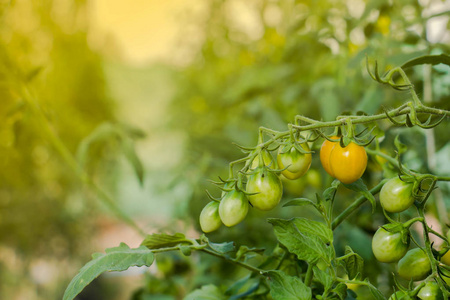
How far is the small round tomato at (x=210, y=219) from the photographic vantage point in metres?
0.28

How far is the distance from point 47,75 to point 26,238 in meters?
1.06

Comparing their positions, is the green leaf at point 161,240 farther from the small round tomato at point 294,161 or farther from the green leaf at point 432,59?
the green leaf at point 432,59

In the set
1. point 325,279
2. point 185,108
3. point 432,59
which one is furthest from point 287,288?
point 185,108

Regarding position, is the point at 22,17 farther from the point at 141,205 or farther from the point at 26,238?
the point at 141,205

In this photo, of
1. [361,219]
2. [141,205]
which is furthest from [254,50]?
[141,205]

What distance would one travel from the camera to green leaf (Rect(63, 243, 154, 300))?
249 mm

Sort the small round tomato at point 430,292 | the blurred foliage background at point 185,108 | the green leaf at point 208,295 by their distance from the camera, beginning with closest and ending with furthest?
the small round tomato at point 430,292 < the green leaf at point 208,295 < the blurred foliage background at point 185,108

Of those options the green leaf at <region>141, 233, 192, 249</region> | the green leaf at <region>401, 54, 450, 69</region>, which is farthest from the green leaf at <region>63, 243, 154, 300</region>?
the green leaf at <region>401, 54, 450, 69</region>

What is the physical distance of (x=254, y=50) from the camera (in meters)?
1.46

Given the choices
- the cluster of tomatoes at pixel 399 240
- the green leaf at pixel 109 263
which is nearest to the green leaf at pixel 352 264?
the cluster of tomatoes at pixel 399 240

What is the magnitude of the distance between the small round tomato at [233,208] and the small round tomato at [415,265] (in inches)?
4.2

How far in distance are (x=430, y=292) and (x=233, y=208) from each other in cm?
12

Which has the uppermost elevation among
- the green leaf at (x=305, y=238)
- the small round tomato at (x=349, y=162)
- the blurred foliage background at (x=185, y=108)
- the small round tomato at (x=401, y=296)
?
the blurred foliage background at (x=185, y=108)

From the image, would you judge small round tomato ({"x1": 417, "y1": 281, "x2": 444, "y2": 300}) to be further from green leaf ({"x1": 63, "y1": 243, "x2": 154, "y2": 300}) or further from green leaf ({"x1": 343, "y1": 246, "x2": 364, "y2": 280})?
green leaf ({"x1": 63, "y1": 243, "x2": 154, "y2": 300})
